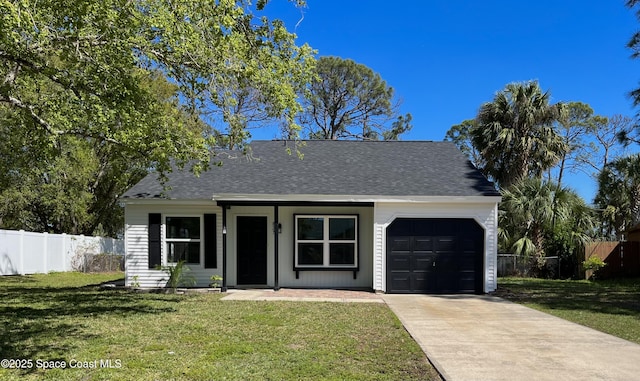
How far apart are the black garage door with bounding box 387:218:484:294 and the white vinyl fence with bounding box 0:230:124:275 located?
45.8 ft

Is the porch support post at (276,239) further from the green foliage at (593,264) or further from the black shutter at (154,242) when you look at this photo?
the green foliage at (593,264)

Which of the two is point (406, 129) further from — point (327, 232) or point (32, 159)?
point (32, 159)

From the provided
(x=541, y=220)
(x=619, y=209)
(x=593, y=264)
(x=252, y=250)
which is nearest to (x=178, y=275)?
(x=252, y=250)

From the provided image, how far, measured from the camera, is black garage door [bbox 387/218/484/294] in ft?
42.4

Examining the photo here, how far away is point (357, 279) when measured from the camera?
13812mm

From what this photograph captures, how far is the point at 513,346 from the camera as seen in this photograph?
693 centimetres

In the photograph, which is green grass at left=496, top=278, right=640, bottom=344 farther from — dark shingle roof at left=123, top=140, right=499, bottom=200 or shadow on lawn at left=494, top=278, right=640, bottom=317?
dark shingle roof at left=123, top=140, right=499, bottom=200

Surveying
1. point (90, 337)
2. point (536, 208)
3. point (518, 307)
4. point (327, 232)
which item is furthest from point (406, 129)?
point (90, 337)

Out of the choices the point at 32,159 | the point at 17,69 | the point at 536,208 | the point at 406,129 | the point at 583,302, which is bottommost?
the point at 583,302

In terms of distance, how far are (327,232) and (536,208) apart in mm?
9134

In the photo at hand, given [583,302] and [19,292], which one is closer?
[583,302]

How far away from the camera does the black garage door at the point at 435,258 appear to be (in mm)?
12938

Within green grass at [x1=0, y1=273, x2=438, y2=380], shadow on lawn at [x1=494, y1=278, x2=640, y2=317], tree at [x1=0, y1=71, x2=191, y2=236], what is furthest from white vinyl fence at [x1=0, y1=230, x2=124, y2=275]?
shadow on lawn at [x1=494, y1=278, x2=640, y2=317]

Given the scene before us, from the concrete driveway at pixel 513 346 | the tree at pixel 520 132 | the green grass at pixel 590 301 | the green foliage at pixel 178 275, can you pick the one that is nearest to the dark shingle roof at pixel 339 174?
the green foliage at pixel 178 275
